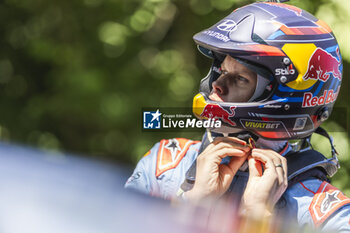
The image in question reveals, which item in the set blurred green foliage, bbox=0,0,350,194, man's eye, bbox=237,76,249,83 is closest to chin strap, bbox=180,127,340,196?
man's eye, bbox=237,76,249,83

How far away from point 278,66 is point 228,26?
0.82ft

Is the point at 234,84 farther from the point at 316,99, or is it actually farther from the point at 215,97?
the point at 316,99

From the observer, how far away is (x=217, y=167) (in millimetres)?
1745

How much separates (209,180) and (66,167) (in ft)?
2.89

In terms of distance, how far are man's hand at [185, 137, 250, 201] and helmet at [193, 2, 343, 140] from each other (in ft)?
0.25

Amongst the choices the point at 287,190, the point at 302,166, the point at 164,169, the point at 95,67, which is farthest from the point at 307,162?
the point at 95,67

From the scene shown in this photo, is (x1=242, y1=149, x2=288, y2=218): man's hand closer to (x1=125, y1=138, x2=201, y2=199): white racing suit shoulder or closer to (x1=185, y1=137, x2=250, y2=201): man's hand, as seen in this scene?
(x1=185, y1=137, x2=250, y2=201): man's hand

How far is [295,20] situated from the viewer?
1771 mm

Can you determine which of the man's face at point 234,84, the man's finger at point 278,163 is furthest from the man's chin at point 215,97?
the man's finger at point 278,163

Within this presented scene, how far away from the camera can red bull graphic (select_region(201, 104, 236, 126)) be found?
1.76 metres

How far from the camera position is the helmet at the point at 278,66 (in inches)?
67.4

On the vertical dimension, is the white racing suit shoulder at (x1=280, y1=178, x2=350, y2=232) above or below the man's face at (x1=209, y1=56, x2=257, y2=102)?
below

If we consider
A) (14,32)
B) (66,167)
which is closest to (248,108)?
(66,167)

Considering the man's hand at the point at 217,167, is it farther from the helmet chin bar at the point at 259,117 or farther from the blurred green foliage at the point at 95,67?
the blurred green foliage at the point at 95,67
